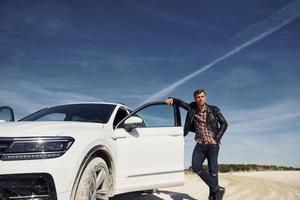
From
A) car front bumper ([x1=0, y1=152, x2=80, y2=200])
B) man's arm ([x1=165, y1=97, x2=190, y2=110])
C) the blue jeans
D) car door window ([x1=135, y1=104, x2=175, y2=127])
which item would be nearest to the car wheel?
car front bumper ([x1=0, y1=152, x2=80, y2=200])

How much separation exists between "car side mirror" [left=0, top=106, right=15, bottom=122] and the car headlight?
8.05 feet

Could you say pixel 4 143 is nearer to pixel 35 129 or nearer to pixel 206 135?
pixel 35 129

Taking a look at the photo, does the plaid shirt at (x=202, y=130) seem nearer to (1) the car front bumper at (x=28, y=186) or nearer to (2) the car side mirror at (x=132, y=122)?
(2) the car side mirror at (x=132, y=122)

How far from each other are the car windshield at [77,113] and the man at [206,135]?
54.7 inches

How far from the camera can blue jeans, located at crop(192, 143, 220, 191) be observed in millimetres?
7168

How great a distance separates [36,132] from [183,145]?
321 centimetres

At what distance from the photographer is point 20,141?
446 cm

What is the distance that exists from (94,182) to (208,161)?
270 centimetres

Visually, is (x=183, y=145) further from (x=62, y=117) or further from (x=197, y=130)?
(x=62, y=117)

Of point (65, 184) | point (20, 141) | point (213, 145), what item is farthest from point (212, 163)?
point (20, 141)

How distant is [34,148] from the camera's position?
4473mm

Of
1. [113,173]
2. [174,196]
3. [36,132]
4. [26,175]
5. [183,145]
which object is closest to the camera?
[26,175]

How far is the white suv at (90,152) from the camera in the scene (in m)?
4.39

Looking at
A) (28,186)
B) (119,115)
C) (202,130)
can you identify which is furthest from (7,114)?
(202,130)
